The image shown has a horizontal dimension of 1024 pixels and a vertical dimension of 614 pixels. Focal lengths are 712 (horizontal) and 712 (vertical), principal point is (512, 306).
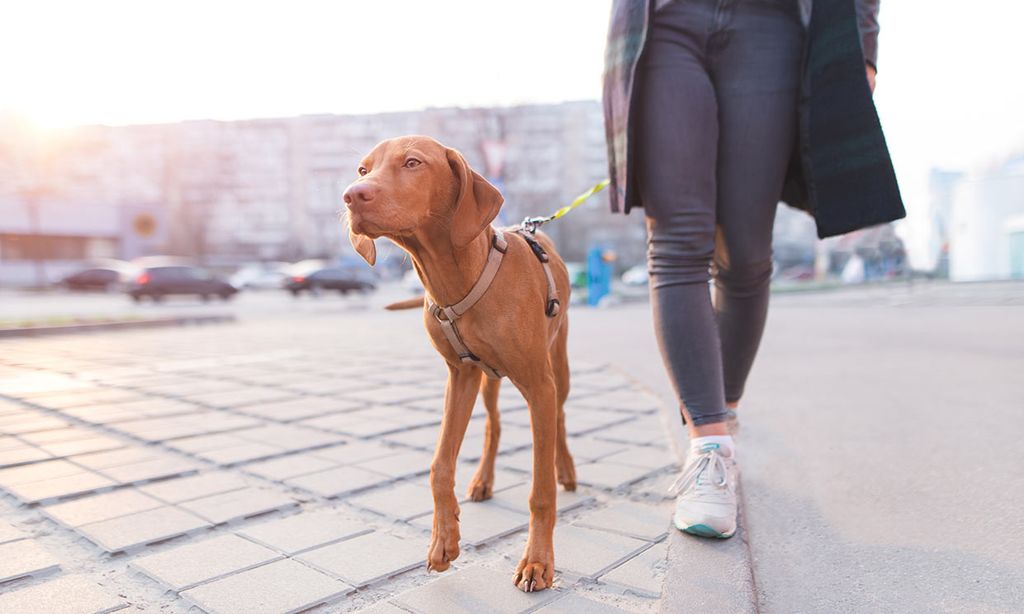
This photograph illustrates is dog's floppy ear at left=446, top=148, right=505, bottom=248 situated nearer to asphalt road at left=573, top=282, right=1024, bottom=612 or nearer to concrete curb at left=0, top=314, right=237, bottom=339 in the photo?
asphalt road at left=573, top=282, right=1024, bottom=612

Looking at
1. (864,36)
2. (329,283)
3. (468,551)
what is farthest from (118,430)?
(329,283)

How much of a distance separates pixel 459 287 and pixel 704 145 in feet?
3.31

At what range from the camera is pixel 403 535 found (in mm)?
2232

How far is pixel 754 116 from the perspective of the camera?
7.85ft

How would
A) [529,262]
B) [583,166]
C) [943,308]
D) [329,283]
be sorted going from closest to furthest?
[529,262], [943,308], [329,283], [583,166]

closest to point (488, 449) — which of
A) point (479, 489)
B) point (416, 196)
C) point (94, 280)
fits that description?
point (479, 489)

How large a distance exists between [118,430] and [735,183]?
3345 millimetres

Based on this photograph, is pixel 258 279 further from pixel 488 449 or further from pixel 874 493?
pixel 874 493

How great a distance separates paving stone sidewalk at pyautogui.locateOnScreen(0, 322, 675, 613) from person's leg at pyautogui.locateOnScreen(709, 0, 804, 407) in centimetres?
100

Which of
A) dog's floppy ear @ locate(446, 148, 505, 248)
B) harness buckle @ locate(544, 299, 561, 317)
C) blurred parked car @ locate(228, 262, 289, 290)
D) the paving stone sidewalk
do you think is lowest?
blurred parked car @ locate(228, 262, 289, 290)

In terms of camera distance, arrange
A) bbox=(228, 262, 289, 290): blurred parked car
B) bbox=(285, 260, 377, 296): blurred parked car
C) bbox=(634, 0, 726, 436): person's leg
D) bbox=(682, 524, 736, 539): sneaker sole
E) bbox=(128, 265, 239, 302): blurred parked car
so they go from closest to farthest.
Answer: bbox=(682, 524, 736, 539): sneaker sole
bbox=(634, 0, 726, 436): person's leg
bbox=(128, 265, 239, 302): blurred parked car
bbox=(285, 260, 377, 296): blurred parked car
bbox=(228, 262, 289, 290): blurred parked car

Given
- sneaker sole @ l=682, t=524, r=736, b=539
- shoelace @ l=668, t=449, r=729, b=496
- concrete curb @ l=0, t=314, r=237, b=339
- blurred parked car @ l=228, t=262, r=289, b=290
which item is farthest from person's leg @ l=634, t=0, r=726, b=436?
blurred parked car @ l=228, t=262, r=289, b=290

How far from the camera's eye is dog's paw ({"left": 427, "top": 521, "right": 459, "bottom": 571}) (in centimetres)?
189

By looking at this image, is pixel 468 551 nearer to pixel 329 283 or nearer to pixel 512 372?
pixel 512 372
